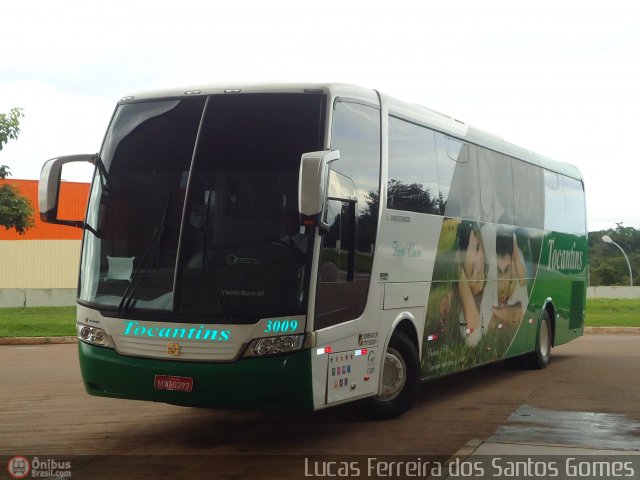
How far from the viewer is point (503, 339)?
595 inches

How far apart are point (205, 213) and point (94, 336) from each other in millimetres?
1586

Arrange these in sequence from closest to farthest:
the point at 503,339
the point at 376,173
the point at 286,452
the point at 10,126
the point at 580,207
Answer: the point at 286,452, the point at 376,173, the point at 503,339, the point at 580,207, the point at 10,126

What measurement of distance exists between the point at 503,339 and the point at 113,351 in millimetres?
7307

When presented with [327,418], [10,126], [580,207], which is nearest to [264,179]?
[327,418]

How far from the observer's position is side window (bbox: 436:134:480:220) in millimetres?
12766

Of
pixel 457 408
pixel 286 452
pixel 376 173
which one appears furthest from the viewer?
pixel 457 408

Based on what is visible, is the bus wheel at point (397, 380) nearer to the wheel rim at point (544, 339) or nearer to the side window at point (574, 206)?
the wheel rim at point (544, 339)

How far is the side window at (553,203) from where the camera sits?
57.6ft

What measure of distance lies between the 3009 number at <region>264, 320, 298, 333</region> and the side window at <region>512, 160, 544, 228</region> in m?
7.45

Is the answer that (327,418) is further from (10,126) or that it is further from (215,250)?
(10,126)

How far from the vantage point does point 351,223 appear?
388 inches

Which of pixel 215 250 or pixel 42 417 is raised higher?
pixel 215 250

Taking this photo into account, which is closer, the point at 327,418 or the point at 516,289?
the point at 327,418

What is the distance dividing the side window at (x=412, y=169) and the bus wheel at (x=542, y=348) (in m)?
5.52
